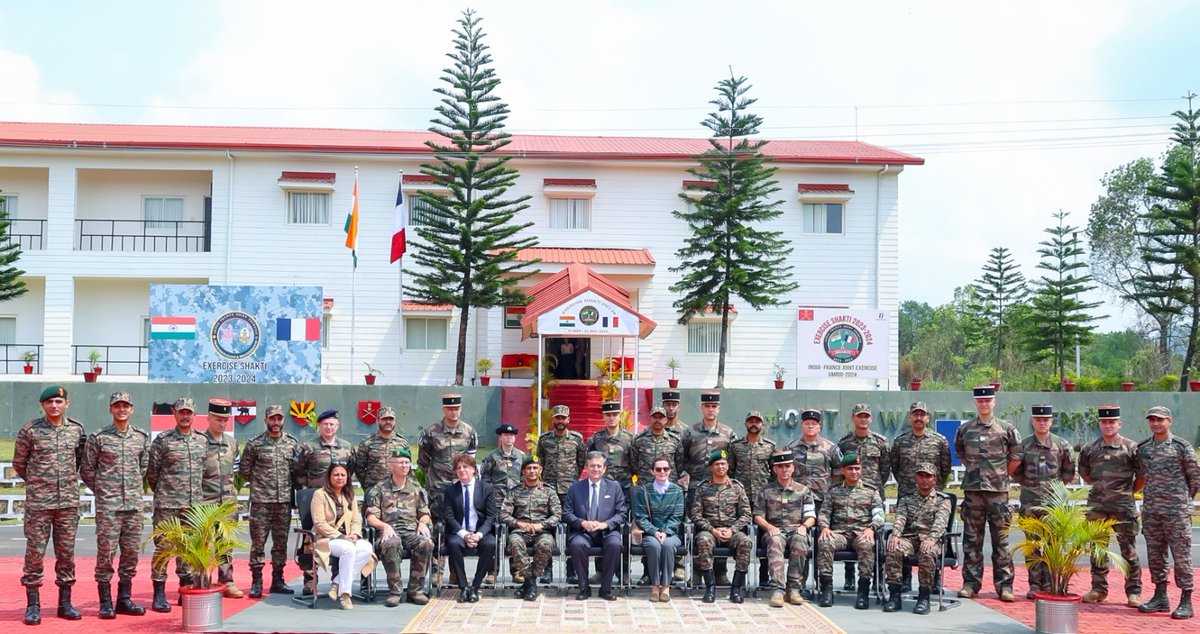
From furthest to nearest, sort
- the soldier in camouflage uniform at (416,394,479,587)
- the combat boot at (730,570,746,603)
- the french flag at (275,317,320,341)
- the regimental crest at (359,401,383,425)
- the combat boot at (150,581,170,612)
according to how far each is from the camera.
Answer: the regimental crest at (359,401,383,425)
the french flag at (275,317,320,341)
the soldier in camouflage uniform at (416,394,479,587)
the combat boot at (730,570,746,603)
the combat boot at (150,581,170,612)

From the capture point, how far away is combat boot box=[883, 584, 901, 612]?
26.2 ft

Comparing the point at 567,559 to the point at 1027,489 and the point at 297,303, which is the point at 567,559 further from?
Answer: the point at 297,303

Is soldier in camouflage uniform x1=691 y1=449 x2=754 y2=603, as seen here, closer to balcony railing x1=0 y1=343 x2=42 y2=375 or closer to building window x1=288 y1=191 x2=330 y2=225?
building window x1=288 y1=191 x2=330 y2=225

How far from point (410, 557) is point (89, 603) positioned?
2457 mm

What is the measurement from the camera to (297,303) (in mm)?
18391

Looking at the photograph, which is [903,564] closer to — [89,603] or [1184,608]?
[1184,608]

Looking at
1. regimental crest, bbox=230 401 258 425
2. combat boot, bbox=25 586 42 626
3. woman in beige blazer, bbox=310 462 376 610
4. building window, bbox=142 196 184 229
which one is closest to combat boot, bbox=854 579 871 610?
woman in beige blazer, bbox=310 462 376 610

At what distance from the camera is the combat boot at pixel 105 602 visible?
745 centimetres

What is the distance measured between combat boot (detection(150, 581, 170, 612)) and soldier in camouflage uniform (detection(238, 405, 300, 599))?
30.2 inches

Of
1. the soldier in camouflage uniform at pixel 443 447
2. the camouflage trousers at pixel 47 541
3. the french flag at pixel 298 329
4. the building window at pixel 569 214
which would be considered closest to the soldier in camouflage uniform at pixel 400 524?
the soldier in camouflage uniform at pixel 443 447

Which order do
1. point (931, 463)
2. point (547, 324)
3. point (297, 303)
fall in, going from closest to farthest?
point (931, 463), point (547, 324), point (297, 303)

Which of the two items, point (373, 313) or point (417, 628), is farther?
point (373, 313)

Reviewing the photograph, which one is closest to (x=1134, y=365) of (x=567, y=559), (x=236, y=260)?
(x=236, y=260)

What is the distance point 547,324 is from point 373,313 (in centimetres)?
891
